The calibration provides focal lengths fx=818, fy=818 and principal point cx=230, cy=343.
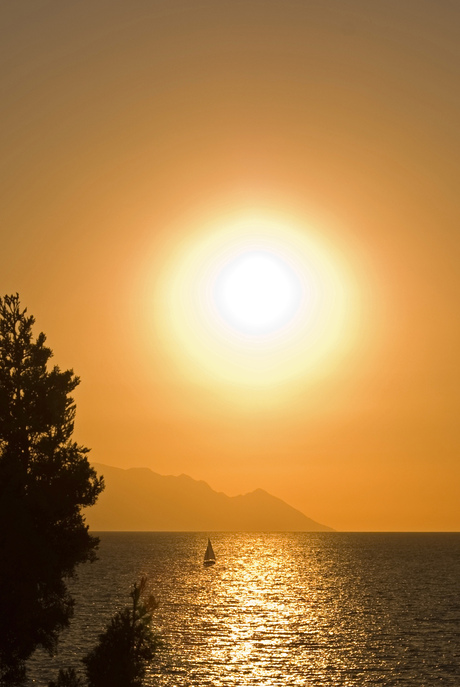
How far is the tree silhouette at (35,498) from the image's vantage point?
3400 cm

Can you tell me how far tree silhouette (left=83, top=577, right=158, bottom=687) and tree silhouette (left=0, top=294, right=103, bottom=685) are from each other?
367 centimetres

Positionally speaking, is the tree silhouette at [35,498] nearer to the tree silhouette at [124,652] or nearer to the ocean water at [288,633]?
the tree silhouette at [124,652]

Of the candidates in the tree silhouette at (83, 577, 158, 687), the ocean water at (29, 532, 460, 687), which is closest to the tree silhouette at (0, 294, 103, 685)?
the tree silhouette at (83, 577, 158, 687)

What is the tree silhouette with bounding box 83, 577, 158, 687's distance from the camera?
1252 inches

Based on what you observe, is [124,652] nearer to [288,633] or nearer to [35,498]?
[35,498]

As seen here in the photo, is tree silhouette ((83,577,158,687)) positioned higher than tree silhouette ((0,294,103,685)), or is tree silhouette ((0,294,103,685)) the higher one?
tree silhouette ((0,294,103,685))

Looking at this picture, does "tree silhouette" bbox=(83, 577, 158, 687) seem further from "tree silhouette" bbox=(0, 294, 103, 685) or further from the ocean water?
the ocean water

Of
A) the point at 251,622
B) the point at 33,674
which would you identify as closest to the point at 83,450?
the point at 33,674

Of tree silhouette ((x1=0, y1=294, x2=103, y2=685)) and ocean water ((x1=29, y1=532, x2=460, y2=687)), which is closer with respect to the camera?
tree silhouette ((x1=0, y1=294, x2=103, y2=685))

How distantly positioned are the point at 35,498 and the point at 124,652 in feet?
24.7

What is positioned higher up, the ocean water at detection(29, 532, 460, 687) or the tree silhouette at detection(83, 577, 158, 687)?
the ocean water at detection(29, 532, 460, 687)

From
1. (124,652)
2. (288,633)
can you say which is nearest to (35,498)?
(124,652)

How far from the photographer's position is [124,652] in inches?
1278

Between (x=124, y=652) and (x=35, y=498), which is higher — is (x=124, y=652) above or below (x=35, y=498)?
below
